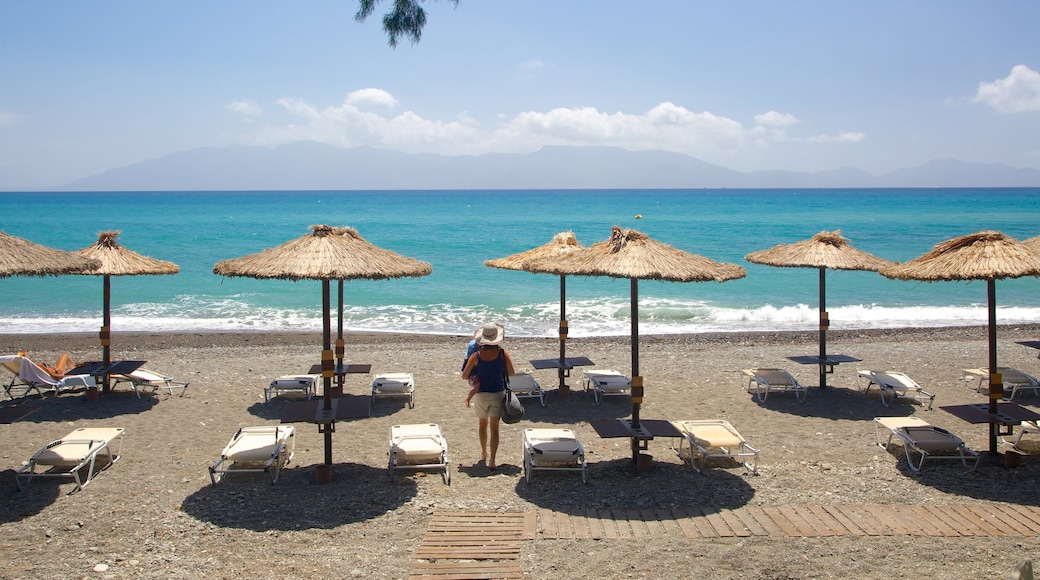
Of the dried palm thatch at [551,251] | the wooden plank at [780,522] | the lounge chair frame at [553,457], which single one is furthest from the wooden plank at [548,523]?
the dried palm thatch at [551,251]

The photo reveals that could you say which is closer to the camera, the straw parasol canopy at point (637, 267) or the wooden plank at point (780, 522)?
the wooden plank at point (780, 522)

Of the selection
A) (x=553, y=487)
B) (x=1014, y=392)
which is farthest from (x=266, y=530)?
(x=1014, y=392)

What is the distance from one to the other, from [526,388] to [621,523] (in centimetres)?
431

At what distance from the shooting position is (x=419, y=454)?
271 inches

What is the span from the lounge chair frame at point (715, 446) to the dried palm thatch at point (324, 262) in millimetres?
3147

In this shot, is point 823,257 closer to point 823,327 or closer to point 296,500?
point 823,327

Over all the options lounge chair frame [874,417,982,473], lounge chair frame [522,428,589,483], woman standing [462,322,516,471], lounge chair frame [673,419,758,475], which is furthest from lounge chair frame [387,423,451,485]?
lounge chair frame [874,417,982,473]

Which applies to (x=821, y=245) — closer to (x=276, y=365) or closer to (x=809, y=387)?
(x=809, y=387)

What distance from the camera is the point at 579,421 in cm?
922

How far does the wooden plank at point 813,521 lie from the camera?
5.50 m

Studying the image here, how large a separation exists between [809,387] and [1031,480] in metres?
4.21

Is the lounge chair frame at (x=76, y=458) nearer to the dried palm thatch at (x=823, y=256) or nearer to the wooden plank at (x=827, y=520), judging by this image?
the wooden plank at (x=827, y=520)

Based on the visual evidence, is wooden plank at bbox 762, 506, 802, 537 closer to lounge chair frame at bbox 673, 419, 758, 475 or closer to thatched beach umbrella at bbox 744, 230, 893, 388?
lounge chair frame at bbox 673, 419, 758, 475

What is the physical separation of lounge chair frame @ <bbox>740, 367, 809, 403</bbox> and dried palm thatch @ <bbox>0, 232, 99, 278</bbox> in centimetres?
799
